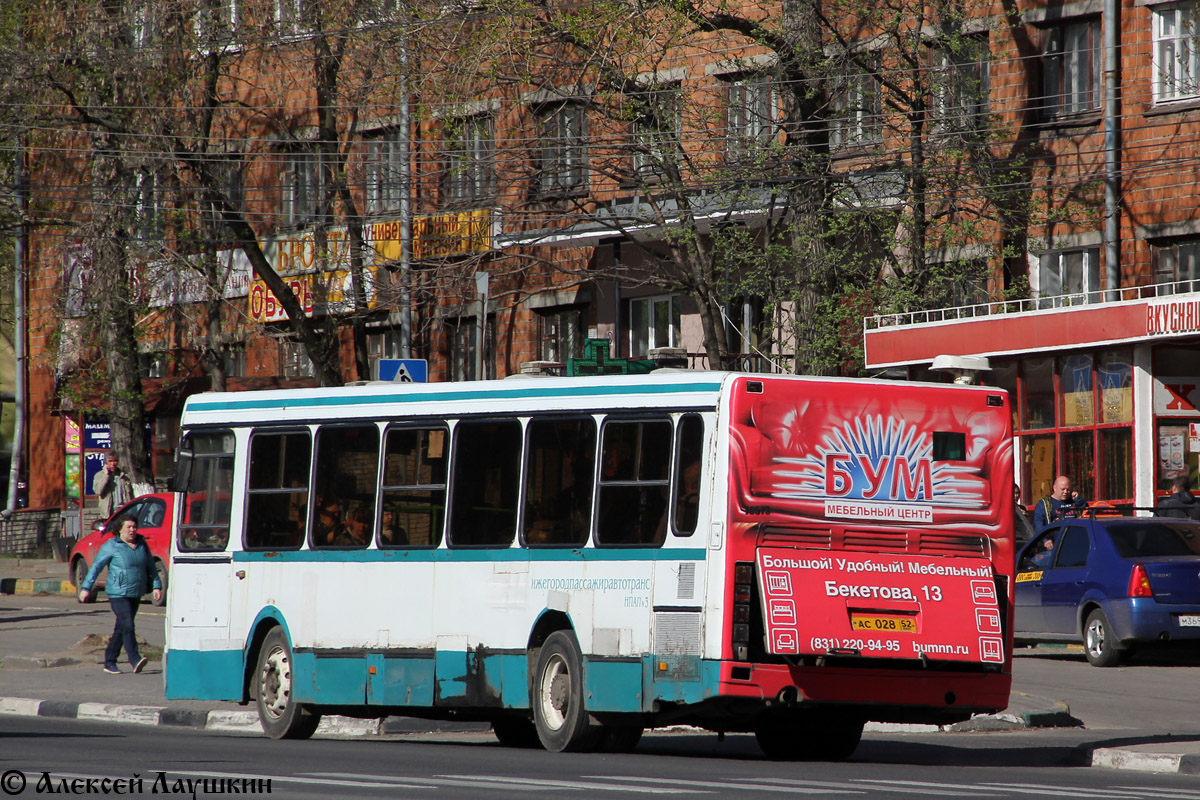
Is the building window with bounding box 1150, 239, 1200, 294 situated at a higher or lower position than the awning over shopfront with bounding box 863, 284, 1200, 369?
higher

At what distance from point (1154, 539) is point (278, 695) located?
33.2ft

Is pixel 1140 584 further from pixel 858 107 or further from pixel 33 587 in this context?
pixel 33 587

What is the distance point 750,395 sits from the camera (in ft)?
42.1

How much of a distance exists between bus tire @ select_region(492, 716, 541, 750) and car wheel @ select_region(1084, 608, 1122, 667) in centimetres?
792

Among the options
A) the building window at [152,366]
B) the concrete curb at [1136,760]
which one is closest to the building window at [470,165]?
the building window at [152,366]

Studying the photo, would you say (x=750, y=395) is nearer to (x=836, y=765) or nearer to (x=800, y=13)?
(x=836, y=765)

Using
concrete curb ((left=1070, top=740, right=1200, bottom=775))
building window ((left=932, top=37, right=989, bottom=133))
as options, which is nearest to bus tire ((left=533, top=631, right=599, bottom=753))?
concrete curb ((left=1070, top=740, right=1200, bottom=775))

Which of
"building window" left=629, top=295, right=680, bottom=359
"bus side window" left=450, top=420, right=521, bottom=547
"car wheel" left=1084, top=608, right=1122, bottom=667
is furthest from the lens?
"building window" left=629, top=295, right=680, bottom=359

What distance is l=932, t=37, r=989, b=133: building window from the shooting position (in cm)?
2861

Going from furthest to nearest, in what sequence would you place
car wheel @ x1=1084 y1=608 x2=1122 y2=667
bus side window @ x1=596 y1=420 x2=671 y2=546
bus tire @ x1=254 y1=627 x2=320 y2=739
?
car wheel @ x1=1084 y1=608 x2=1122 y2=667 → bus tire @ x1=254 y1=627 x2=320 y2=739 → bus side window @ x1=596 y1=420 x2=671 y2=546

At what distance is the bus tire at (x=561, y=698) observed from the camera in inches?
533

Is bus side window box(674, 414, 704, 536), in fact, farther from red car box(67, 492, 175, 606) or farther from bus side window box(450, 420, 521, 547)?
red car box(67, 492, 175, 606)

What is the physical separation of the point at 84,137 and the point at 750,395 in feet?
95.0

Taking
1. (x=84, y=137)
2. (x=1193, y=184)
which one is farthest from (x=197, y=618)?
(x=84, y=137)
